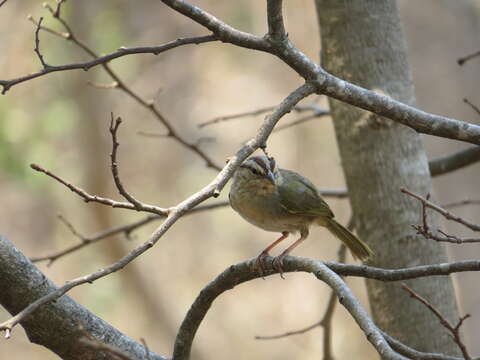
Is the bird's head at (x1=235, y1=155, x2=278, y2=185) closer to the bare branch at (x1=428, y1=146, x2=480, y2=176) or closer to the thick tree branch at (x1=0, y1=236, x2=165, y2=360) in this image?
the bare branch at (x1=428, y1=146, x2=480, y2=176)

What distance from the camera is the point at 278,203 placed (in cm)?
438

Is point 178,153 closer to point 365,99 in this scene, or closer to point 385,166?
point 385,166

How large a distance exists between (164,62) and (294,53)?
9.22m

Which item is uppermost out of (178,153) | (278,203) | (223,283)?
(178,153)

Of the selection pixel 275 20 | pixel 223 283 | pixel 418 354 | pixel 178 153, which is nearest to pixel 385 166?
pixel 223 283

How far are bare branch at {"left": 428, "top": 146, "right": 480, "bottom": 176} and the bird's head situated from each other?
99 cm

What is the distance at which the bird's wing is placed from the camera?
4.41 meters

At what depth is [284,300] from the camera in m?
12.6

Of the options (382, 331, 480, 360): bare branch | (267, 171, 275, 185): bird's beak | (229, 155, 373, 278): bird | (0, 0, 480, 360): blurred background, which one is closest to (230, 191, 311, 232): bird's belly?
(229, 155, 373, 278): bird

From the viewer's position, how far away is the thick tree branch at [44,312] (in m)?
2.46

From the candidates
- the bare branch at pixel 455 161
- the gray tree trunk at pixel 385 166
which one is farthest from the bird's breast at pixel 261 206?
the bare branch at pixel 455 161

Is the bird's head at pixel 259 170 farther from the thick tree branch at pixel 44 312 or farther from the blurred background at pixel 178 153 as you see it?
the blurred background at pixel 178 153

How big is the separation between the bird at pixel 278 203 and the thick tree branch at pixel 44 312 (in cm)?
178

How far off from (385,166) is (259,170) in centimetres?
91
